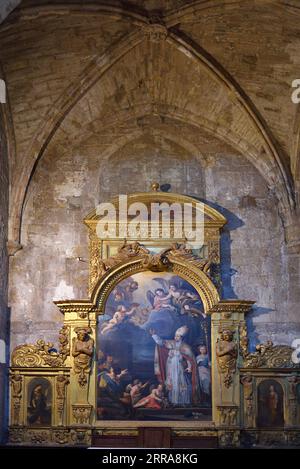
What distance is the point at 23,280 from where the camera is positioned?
1908 centimetres

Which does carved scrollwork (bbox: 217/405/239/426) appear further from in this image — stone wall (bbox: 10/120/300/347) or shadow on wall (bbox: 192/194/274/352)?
stone wall (bbox: 10/120/300/347)

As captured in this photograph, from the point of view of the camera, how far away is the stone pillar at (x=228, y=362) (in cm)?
1811

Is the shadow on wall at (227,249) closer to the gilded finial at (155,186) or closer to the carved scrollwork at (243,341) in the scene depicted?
the carved scrollwork at (243,341)

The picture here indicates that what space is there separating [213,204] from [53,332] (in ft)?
14.2

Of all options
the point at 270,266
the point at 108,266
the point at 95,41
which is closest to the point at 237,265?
the point at 270,266

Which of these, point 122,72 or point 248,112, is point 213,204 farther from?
point 122,72

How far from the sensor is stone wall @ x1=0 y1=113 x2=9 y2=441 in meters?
18.2

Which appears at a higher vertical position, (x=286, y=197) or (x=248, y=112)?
(x=248, y=112)

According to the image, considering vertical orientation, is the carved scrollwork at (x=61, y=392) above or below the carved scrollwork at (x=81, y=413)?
above

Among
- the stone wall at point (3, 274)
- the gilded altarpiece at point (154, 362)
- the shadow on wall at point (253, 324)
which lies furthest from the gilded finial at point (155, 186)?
the shadow on wall at point (253, 324)

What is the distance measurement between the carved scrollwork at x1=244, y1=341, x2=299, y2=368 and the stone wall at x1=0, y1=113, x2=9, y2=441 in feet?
16.0

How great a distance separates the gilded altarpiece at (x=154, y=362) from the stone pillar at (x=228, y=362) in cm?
2

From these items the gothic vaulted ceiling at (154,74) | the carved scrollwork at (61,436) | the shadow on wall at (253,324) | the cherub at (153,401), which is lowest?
the carved scrollwork at (61,436)

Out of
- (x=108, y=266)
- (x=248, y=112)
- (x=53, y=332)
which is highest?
(x=248, y=112)
